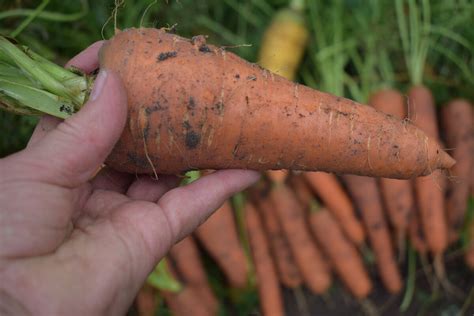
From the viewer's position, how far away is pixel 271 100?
3.56ft

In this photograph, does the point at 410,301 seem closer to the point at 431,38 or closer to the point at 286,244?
the point at 286,244

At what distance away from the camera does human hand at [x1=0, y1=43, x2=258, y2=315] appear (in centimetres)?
79

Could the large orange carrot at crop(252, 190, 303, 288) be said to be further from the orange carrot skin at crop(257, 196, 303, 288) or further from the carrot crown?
the carrot crown

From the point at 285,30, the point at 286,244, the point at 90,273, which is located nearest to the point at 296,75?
the point at 285,30

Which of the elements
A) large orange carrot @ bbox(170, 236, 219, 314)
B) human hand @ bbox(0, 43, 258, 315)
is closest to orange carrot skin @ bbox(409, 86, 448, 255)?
large orange carrot @ bbox(170, 236, 219, 314)

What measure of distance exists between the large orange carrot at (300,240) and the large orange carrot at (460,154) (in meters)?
0.56

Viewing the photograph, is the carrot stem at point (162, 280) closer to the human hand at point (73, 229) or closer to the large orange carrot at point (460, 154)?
the human hand at point (73, 229)

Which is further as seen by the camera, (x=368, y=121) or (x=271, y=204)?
(x=271, y=204)

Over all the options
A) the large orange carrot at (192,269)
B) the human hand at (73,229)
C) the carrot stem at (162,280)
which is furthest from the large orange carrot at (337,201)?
the human hand at (73,229)

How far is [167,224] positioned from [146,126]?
225 mm

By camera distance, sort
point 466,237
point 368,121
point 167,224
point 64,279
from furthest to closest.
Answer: point 466,237 < point 368,121 < point 167,224 < point 64,279

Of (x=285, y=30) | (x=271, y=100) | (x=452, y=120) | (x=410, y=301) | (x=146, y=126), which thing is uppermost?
(x=285, y=30)

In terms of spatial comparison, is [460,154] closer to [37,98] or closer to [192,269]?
[192,269]

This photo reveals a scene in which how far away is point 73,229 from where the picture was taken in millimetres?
928
